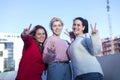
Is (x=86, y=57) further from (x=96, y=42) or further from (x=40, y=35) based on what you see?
(x=40, y=35)

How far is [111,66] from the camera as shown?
3.45 meters

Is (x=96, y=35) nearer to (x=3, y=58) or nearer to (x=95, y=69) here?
(x=95, y=69)

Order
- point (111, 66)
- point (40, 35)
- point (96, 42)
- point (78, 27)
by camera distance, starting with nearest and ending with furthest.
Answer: point (96, 42), point (111, 66), point (78, 27), point (40, 35)

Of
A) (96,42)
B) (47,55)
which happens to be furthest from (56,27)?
(96,42)

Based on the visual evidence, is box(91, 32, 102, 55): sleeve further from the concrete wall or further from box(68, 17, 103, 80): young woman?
the concrete wall

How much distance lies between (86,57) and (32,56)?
0.86 m

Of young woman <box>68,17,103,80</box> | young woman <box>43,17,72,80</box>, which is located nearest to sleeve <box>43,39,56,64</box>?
young woman <box>43,17,72,80</box>

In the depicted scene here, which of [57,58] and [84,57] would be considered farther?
[57,58]

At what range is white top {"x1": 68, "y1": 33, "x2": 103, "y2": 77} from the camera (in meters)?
3.44

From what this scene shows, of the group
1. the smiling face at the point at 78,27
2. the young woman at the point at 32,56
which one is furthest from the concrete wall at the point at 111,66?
the young woman at the point at 32,56

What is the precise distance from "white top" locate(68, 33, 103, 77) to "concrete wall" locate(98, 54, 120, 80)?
12 cm

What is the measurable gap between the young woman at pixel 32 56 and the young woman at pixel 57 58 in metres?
0.13

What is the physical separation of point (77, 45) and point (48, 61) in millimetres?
543

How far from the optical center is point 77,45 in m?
3.53
